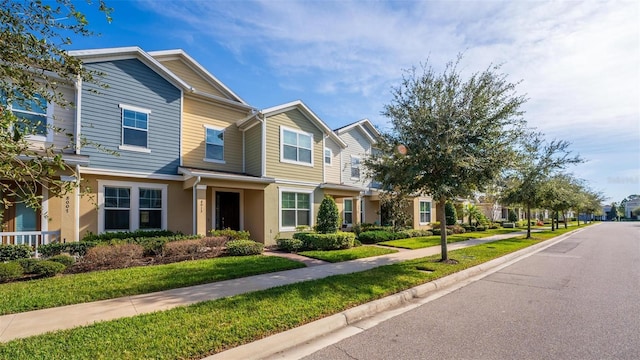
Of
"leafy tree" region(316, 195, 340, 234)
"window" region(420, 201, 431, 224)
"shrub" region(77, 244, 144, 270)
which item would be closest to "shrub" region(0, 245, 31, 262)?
"shrub" region(77, 244, 144, 270)

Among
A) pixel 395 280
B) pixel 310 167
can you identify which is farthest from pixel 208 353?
pixel 310 167

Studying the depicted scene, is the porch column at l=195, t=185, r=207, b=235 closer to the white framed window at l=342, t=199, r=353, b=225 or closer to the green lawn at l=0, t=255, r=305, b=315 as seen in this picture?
the green lawn at l=0, t=255, r=305, b=315

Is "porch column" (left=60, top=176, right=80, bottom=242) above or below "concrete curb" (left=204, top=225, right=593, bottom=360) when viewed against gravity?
above

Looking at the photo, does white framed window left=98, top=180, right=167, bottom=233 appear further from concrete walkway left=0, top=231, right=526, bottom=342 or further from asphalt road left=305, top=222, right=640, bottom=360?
asphalt road left=305, top=222, right=640, bottom=360

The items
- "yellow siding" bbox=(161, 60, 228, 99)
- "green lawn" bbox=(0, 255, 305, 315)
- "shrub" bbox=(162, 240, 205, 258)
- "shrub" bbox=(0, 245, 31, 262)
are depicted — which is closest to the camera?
"green lawn" bbox=(0, 255, 305, 315)

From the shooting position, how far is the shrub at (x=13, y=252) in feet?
29.1

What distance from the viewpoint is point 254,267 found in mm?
9133

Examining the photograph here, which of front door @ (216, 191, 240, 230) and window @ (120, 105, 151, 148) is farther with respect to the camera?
front door @ (216, 191, 240, 230)

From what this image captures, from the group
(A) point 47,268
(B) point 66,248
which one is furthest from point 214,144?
(A) point 47,268

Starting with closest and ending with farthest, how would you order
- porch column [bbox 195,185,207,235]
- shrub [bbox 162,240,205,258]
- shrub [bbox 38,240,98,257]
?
shrub [bbox 38,240,98,257] → shrub [bbox 162,240,205,258] → porch column [bbox 195,185,207,235]

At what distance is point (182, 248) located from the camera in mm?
10562

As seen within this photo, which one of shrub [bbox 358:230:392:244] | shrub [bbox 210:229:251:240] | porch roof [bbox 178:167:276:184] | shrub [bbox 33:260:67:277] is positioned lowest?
shrub [bbox 358:230:392:244]

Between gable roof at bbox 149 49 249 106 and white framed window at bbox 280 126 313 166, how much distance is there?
299 cm

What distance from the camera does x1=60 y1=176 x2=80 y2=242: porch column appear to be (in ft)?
33.7
